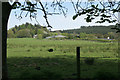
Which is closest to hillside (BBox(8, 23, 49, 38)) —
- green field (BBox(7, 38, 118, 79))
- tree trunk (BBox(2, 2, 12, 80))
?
tree trunk (BBox(2, 2, 12, 80))

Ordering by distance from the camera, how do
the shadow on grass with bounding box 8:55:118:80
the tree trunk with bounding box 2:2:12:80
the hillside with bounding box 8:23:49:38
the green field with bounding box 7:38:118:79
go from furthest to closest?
the hillside with bounding box 8:23:49:38 → the tree trunk with bounding box 2:2:12:80 → the green field with bounding box 7:38:118:79 → the shadow on grass with bounding box 8:55:118:80

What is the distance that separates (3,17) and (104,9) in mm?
3194

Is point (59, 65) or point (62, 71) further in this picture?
point (59, 65)

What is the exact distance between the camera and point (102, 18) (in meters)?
4.36

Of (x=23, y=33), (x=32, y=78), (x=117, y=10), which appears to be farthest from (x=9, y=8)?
(x=23, y=33)

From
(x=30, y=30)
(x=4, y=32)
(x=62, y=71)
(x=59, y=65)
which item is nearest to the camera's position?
(x=4, y=32)

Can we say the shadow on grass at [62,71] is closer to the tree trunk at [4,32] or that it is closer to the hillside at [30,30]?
the tree trunk at [4,32]

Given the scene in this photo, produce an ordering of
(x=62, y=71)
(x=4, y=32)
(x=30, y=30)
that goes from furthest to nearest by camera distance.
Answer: (x=30, y=30) < (x=62, y=71) < (x=4, y=32)

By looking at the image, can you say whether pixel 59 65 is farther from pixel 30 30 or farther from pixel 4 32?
pixel 30 30

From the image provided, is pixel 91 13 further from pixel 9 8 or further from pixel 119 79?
pixel 9 8

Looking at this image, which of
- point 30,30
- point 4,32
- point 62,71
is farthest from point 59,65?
point 30,30

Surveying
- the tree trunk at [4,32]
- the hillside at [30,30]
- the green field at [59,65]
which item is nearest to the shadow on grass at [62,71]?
the green field at [59,65]

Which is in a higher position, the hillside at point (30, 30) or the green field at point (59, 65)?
the hillside at point (30, 30)

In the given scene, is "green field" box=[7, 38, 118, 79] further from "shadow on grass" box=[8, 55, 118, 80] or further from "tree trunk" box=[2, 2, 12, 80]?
"tree trunk" box=[2, 2, 12, 80]
